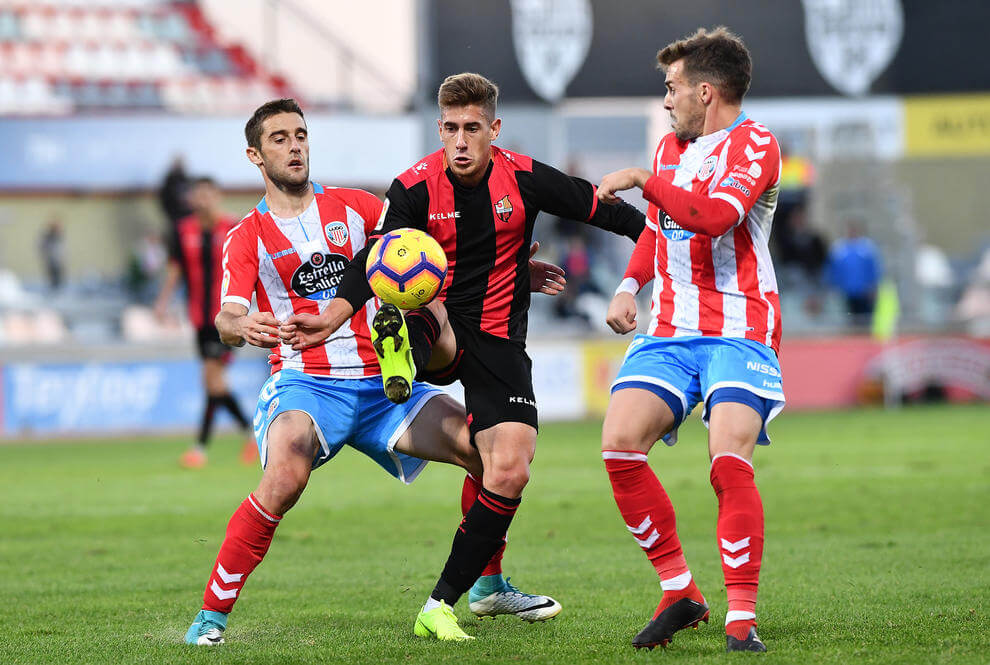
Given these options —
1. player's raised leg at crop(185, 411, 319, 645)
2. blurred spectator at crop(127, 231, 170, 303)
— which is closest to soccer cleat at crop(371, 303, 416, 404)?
player's raised leg at crop(185, 411, 319, 645)

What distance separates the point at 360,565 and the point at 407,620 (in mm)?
1558

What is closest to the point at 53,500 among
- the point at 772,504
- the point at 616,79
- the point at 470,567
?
the point at 772,504

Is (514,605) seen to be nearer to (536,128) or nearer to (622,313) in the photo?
(622,313)

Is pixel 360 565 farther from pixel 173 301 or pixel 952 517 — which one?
pixel 173 301

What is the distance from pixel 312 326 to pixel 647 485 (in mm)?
1360

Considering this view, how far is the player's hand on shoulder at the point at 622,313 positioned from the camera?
5027 millimetres

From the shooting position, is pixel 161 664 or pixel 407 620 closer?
pixel 161 664

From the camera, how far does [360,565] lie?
6.95 m

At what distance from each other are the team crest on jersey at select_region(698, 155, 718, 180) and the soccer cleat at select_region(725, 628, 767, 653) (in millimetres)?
1595

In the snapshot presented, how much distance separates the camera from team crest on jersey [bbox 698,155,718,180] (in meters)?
4.83

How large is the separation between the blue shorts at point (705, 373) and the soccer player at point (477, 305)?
1.70 feet

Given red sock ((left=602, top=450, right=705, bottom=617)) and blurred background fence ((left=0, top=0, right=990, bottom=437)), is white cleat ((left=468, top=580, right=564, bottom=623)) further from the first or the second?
blurred background fence ((left=0, top=0, right=990, bottom=437))

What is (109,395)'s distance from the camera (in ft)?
56.1

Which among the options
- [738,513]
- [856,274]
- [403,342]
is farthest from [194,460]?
[856,274]
